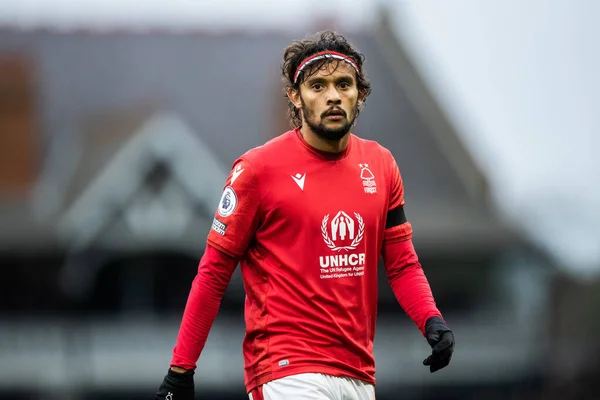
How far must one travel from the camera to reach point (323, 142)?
21.6 ft

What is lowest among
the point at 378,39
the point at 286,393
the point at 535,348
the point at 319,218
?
the point at 286,393

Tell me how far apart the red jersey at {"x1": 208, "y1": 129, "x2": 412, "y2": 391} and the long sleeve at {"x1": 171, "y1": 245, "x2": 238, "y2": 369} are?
0.07 meters

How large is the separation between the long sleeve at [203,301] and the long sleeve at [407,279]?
835mm

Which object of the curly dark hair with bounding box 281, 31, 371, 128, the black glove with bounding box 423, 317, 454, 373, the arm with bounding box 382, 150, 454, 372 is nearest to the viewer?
the black glove with bounding box 423, 317, 454, 373

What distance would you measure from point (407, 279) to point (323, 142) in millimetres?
811

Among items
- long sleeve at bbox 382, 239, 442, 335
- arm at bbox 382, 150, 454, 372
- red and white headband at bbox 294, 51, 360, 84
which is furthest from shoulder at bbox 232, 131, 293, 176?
long sleeve at bbox 382, 239, 442, 335

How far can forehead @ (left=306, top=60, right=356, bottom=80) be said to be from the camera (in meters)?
6.52

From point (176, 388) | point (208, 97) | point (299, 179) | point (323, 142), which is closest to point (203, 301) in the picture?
point (176, 388)

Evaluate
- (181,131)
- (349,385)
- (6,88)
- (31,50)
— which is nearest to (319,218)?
(349,385)

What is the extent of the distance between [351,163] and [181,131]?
1994 cm

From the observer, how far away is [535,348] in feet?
94.4

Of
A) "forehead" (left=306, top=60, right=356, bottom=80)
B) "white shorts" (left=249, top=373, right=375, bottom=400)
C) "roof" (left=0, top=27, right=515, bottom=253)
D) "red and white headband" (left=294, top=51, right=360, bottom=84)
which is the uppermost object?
"roof" (left=0, top=27, right=515, bottom=253)

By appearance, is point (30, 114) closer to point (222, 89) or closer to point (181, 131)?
point (222, 89)

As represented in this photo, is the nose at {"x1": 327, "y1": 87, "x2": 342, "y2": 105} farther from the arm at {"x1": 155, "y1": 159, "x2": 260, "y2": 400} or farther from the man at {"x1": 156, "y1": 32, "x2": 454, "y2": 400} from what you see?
the arm at {"x1": 155, "y1": 159, "x2": 260, "y2": 400}
